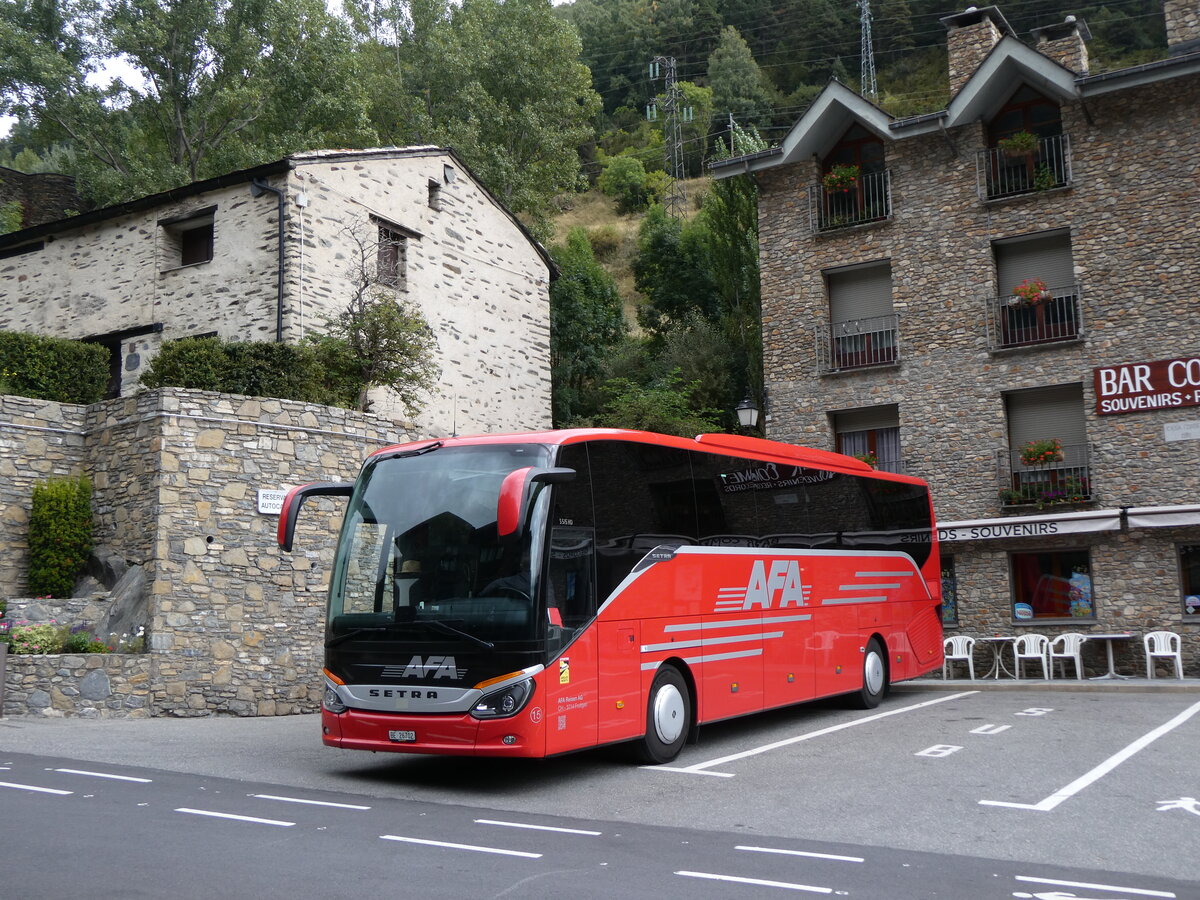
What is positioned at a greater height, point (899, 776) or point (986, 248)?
point (986, 248)

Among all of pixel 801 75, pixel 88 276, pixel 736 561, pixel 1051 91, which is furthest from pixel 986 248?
pixel 801 75

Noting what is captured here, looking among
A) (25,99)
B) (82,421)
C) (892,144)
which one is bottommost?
(82,421)

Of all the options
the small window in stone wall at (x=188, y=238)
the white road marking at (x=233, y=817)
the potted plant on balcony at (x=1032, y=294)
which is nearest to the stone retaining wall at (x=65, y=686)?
the white road marking at (x=233, y=817)

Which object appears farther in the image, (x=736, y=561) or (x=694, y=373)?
(x=694, y=373)

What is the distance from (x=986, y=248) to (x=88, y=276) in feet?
63.7

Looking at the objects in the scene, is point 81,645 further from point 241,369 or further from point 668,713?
point 668,713

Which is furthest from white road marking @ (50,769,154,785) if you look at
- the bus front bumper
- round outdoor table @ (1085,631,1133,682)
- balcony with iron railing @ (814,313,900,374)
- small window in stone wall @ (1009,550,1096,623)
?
balcony with iron railing @ (814,313,900,374)

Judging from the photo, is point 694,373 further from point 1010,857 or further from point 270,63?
point 1010,857

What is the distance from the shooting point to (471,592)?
891 centimetres

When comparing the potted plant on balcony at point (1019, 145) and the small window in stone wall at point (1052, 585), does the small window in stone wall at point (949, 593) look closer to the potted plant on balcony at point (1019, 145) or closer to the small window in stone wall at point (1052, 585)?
the small window in stone wall at point (1052, 585)

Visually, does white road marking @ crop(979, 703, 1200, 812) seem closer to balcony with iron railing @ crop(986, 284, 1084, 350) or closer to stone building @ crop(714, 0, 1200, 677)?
stone building @ crop(714, 0, 1200, 677)

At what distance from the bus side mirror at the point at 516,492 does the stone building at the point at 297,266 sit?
1358 cm

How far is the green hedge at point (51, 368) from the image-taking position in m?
16.4

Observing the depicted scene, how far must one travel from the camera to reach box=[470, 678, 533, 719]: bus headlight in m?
8.60
